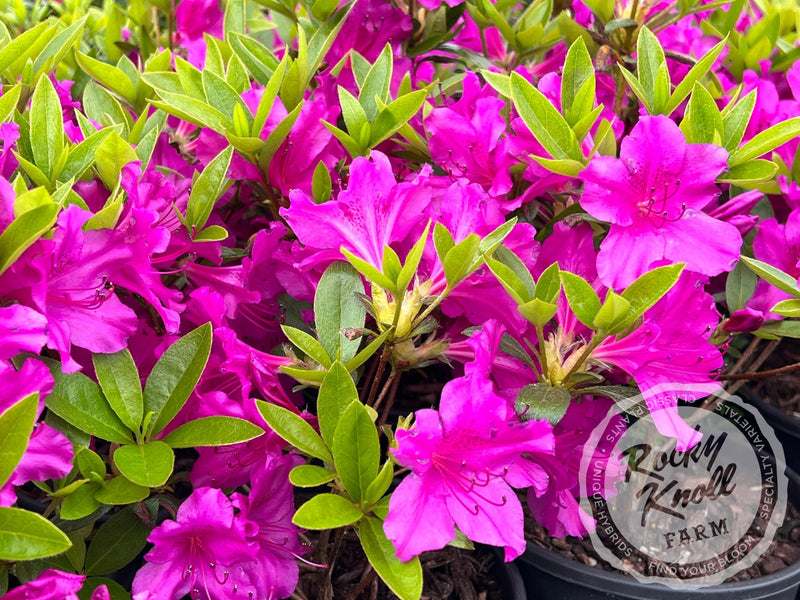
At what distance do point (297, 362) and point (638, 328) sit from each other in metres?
0.39

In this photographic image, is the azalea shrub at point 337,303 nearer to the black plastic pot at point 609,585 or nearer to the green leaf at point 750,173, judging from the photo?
the green leaf at point 750,173

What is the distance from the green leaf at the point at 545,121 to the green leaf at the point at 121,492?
1.96ft

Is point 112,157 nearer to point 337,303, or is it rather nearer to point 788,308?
point 337,303

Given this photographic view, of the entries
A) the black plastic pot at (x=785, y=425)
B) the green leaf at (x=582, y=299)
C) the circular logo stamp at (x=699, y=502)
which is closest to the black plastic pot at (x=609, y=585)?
the circular logo stamp at (x=699, y=502)

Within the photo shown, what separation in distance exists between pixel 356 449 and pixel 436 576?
22.8 inches

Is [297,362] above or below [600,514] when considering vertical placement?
above

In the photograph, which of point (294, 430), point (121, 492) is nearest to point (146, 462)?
point (121, 492)

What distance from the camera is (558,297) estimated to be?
871 mm

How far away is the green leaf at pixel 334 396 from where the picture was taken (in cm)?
79

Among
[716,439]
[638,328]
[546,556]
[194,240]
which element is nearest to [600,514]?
[546,556]

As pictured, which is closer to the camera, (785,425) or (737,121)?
(737,121)

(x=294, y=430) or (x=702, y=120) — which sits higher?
(x=702, y=120)

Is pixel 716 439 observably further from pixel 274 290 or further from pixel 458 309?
pixel 274 290

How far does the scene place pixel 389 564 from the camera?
786 millimetres
